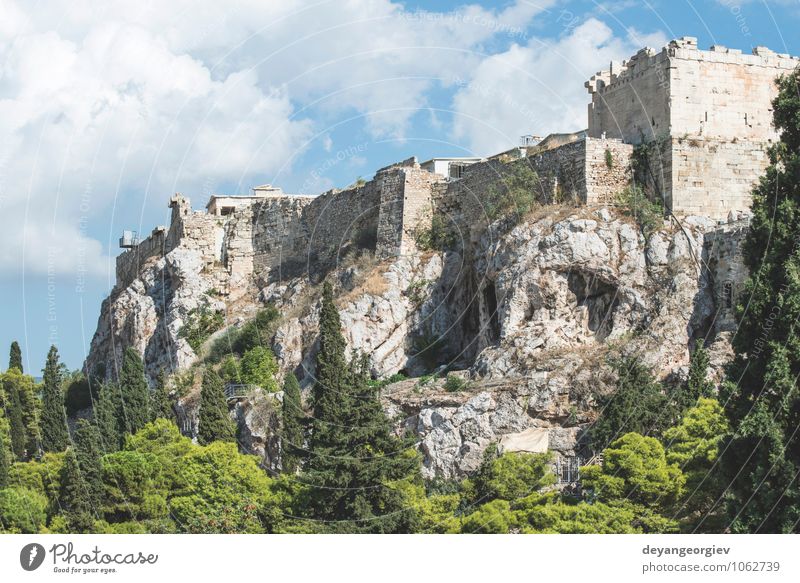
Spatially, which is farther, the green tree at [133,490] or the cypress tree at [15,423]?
the cypress tree at [15,423]

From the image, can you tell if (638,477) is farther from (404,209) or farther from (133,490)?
(404,209)

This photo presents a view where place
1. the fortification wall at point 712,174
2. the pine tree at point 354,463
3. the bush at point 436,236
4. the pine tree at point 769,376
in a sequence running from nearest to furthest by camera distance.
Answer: the pine tree at point 769,376 → the pine tree at point 354,463 → the fortification wall at point 712,174 → the bush at point 436,236

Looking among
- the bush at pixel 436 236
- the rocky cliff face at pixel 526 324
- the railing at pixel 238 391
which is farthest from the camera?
the bush at pixel 436 236

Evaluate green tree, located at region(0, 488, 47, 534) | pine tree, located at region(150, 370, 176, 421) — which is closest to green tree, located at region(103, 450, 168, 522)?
green tree, located at region(0, 488, 47, 534)

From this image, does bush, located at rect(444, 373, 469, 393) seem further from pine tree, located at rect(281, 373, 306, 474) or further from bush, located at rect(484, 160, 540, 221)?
bush, located at rect(484, 160, 540, 221)

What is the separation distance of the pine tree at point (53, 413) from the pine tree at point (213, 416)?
878 centimetres

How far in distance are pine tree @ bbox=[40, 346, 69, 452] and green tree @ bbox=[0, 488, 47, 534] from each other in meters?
9.75

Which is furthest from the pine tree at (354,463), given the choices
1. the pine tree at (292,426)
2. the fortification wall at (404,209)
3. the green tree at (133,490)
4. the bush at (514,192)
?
the fortification wall at (404,209)

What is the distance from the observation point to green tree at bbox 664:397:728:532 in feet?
129

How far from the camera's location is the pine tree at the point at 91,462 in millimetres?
48750

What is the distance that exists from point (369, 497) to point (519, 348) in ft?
27.1

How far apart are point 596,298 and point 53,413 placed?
22.7 m
